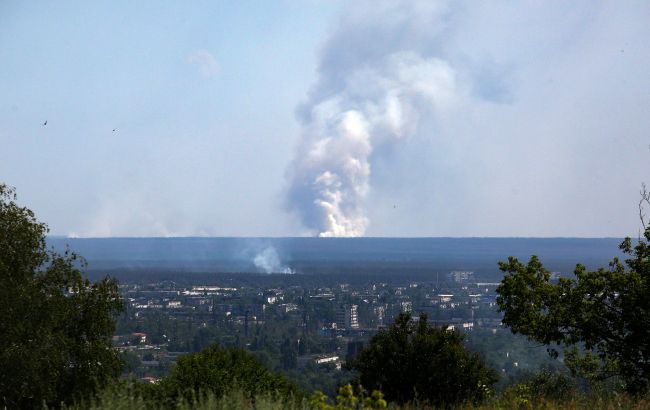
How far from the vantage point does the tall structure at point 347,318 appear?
17050 centimetres

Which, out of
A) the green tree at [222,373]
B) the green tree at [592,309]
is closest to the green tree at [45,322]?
the green tree at [222,373]

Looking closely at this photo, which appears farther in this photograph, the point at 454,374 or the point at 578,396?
the point at 454,374

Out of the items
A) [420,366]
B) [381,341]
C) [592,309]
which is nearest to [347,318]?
[381,341]

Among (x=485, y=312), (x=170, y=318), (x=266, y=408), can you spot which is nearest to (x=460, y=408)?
(x=266, y=408)

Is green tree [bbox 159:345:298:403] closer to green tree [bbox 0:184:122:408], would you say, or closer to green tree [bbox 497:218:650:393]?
green tree [bbox 0:184:122:408]

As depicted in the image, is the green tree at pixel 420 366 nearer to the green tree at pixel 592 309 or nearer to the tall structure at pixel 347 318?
the green tree at pixel 592 309

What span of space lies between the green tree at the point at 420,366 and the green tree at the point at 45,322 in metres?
8.69

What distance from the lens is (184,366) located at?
2481cm

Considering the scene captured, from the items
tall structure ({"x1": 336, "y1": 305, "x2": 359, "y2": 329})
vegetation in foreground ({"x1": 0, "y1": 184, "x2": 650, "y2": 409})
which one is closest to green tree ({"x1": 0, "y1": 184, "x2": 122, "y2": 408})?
vegetation in foreground ({"x1": 0, "y1": 184, "x2": 650, "y2": 409})

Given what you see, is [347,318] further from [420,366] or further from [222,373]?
[222,373]

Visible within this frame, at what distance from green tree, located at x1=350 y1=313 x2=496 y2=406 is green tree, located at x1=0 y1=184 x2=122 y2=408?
8.69 m

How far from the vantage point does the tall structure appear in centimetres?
17050

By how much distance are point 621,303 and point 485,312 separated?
17391cm

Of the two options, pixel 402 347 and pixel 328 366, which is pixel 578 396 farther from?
pixel 328 366
